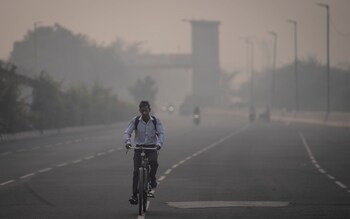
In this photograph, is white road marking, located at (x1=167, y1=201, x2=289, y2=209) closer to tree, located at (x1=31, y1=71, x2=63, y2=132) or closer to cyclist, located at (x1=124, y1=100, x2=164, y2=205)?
cyclist, located at (x1=124, y1=100, x2=164, y2=205)

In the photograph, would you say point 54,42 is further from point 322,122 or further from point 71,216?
point 71,216

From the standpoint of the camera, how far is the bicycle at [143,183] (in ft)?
49.6

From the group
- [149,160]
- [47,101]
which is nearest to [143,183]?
[149,160]

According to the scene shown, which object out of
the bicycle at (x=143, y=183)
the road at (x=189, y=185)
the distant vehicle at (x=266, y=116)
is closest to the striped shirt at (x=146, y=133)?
the bicycle at (x=143, y=183)

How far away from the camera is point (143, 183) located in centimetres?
1520

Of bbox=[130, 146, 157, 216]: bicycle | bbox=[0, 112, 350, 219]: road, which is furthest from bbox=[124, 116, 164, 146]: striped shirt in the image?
bbox=[0, 112, 350, 219]: road

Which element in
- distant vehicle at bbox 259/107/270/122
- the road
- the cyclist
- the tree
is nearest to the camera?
the road

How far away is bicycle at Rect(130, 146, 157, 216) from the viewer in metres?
15.1

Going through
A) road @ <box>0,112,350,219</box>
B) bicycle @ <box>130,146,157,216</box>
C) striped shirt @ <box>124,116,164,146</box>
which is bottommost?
road @ <box>0,112,350,219</box>

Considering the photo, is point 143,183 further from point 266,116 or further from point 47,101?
point 266,116

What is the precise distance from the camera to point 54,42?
162 m

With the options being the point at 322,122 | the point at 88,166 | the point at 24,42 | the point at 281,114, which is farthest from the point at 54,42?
the point at 88,166

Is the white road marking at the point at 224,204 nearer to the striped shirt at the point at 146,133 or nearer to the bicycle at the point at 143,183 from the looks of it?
the bicycle at the point at 143,183

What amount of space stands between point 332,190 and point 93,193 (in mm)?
5107
